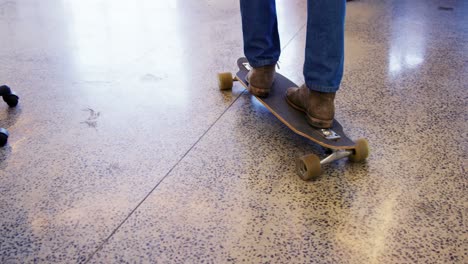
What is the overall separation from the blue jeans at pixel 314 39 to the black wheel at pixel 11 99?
2.69 feet

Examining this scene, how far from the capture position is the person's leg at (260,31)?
1.38 metres

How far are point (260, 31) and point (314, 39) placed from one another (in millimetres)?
257

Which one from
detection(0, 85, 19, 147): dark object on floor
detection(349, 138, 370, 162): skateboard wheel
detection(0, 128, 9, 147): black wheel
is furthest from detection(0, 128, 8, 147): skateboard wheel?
detection(349, 138, 370, 162): skateboard wheel

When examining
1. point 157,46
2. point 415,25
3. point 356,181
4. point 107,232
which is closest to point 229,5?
point 157,46

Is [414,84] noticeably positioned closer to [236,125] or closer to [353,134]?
[353,134]

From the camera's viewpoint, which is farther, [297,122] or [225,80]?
[225,80]

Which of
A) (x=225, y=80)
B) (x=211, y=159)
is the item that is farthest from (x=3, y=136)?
(x=225, y=80)

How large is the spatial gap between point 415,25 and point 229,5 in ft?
3.82

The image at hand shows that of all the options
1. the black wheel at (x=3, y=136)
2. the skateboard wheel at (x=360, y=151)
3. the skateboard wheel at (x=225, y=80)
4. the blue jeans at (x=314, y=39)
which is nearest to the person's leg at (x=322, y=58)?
the blue jeans at (x=314, y=39)

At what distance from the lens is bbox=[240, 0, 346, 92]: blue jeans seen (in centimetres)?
115

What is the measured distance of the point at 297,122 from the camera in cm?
132

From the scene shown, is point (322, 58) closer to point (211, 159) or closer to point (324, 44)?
point (324, 44)

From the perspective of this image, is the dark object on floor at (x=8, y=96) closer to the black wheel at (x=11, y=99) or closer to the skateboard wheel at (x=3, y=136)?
the black wheel at (x=11, y=99)

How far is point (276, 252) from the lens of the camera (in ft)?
3.06
